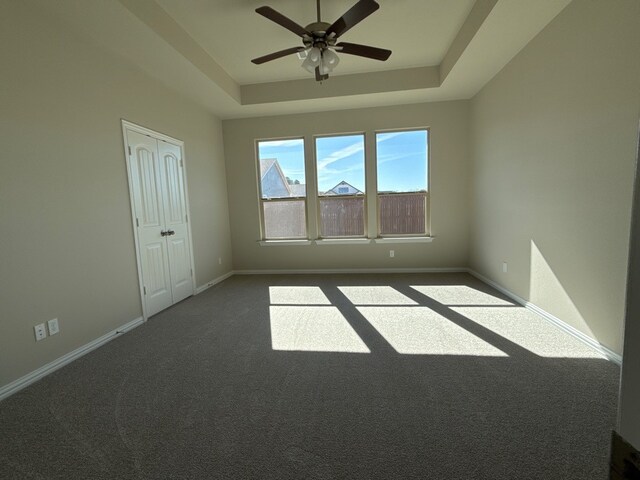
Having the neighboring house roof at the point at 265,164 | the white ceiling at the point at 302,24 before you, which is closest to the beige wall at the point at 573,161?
the white ceiling at the point at 302,24

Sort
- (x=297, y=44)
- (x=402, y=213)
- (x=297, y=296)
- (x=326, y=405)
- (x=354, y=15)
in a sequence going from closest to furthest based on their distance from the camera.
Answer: (x=326, y=405) < (x=354, y=15) < (x=297, y=44) < (x=297, y=296) < (x=402, y=213)

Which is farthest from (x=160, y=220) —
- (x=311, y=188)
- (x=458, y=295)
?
(x=458, y=295)

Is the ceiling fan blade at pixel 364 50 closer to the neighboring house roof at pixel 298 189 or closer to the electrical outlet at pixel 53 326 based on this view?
the neighboring house roof at pixel 298 189

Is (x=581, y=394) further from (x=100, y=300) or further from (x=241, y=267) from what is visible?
(x=241, y=267)

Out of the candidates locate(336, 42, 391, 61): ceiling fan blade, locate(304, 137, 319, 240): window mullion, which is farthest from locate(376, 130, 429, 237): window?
locate(336, 42, 391, 61): ceiling fan blade

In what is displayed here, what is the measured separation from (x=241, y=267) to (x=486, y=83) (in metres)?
4.62

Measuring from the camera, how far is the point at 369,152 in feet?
16.4

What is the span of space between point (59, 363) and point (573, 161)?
4414 mm

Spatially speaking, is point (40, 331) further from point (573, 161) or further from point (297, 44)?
point (573, 161)

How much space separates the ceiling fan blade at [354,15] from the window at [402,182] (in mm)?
2567

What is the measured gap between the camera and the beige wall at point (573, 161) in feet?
6.82

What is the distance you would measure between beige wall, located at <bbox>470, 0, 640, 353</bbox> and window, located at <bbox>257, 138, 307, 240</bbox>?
9.62ft

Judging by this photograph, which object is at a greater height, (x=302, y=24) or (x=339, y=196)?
(x=302, y=24)

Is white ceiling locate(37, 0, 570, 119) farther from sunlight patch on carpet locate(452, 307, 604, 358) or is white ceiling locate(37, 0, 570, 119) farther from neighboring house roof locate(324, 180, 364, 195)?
sunlight patch on carpet locate(452, 307, 604, 358)
